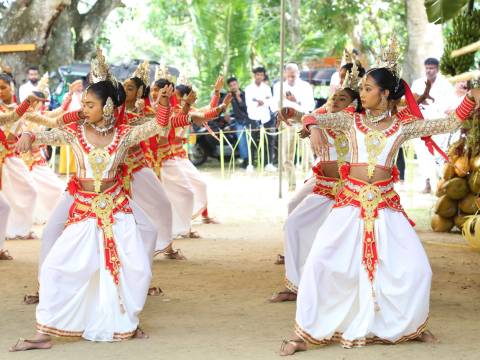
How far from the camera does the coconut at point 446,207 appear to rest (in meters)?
10.5

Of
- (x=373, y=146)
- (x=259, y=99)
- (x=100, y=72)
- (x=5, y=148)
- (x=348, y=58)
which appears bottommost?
(x=5, y=148)

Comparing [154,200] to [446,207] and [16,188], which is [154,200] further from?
[446,207]

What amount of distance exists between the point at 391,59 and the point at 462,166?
4347 mm

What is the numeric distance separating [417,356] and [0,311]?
3028 mm

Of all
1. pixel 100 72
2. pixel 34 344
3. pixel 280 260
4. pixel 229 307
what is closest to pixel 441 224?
pixel 280 260

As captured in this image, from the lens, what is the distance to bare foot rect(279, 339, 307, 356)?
5391 millimetres

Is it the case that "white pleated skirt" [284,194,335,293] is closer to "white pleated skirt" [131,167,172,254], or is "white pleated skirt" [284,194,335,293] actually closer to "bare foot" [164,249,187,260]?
"white pleated skirt" [131,167,172,254]

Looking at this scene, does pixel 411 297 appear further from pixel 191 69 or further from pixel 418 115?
pixel 191 69

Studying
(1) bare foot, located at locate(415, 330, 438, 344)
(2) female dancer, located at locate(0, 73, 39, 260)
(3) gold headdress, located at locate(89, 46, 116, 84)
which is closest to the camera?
(1) bare foot, located at locate(415, 330, 438, 344)

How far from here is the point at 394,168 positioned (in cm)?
589

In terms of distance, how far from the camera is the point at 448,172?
406 inches

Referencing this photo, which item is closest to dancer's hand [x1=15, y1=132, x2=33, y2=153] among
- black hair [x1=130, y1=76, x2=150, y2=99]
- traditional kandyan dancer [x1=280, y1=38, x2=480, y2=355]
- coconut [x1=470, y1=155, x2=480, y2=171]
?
traditional kandyan dancer [x1=280, y1=38, x2=480, y2=355]

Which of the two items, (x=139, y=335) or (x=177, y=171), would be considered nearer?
(x=139, y=335)

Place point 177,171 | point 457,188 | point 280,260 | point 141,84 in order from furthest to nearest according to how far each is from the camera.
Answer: point 457,188 → point 177,171 → point 280,260 → point 141,84
